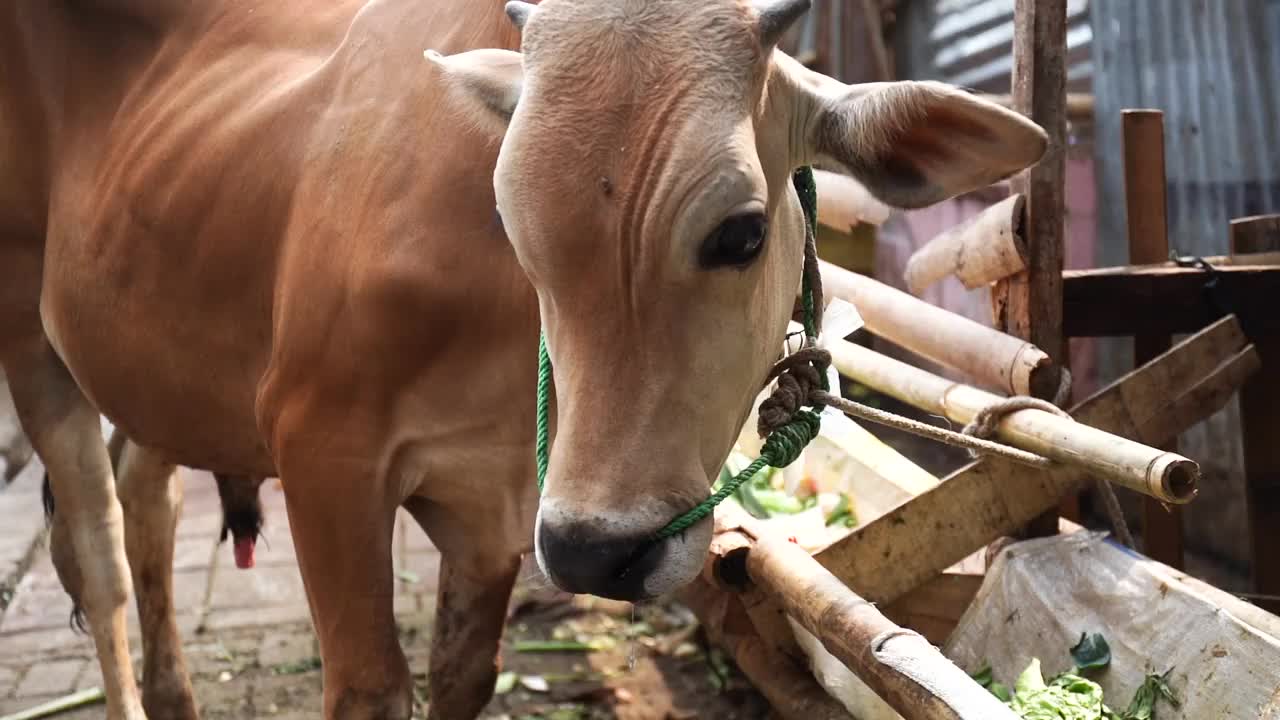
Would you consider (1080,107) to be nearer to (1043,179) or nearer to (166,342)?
(1043,179)

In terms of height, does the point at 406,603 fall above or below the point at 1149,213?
below

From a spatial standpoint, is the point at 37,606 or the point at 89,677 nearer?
the point at 89,677

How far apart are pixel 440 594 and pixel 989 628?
3.79 ft

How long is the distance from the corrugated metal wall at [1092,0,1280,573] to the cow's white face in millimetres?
3162

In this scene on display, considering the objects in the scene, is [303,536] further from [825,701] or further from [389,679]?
[825,701]

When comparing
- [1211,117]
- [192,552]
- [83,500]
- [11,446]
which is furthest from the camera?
[11,446]

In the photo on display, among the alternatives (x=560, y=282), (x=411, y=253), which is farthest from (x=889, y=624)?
(x=411, y=253)

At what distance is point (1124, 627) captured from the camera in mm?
2418

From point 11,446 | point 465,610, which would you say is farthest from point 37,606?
point 465,610

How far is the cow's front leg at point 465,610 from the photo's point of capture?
247 cm

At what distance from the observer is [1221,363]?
276 cm

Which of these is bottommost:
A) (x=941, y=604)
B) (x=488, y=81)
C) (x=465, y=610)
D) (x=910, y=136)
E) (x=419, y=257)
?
(x=941, y=604)

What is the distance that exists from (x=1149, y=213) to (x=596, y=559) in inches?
88.8

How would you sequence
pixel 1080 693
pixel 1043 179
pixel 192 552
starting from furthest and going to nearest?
pixel 192 552 → pixel 1043 179 → pixel 1080 693
